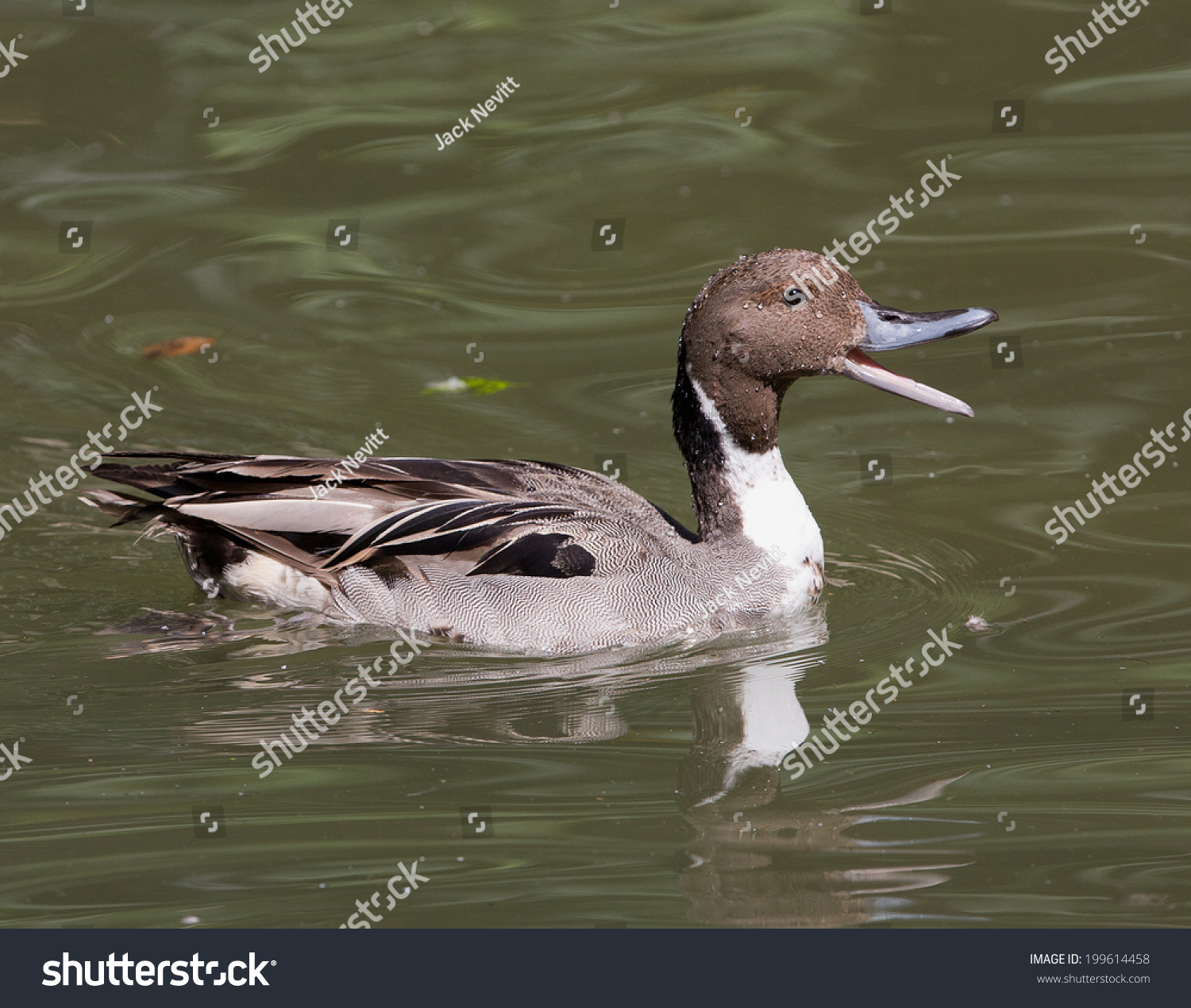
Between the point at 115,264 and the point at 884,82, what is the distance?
5.58 metres

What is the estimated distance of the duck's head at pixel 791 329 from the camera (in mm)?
6578

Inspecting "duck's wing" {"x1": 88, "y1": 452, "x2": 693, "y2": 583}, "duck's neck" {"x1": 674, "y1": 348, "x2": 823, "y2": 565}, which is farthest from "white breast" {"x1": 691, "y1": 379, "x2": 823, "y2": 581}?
"duck's wing" {"x1": 88, "y1": 452, "x2": 693, "y2": 583}

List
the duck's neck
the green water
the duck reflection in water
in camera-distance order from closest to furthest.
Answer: the duck reflection in water, the green water, the duck's neck

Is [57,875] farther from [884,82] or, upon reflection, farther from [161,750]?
[884,82]

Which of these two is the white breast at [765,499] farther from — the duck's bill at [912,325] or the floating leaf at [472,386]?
the floating leaf at [472,386]

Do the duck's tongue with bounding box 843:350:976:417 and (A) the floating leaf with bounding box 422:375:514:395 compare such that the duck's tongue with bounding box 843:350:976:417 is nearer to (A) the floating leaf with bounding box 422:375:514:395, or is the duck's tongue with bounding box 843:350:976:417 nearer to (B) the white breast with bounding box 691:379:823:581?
(B) the white breast with bounding box 691:379:823:581

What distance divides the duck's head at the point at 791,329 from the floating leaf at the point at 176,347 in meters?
4.02

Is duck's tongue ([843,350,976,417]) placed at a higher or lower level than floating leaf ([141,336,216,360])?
lower

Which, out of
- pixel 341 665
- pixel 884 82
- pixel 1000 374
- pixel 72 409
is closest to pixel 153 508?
pixel 341 665

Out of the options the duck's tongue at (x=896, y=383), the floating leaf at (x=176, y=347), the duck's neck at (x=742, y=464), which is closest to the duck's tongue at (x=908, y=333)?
the duck's tongue at (x=896, y=383)

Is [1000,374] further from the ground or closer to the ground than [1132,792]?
further from the ground

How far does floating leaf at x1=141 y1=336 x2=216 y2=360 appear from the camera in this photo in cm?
964

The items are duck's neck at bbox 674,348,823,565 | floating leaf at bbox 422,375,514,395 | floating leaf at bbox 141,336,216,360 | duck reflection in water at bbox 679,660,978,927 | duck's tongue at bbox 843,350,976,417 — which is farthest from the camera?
floating leaf at bbox 141,336,216,360
